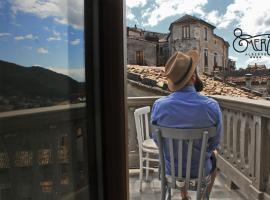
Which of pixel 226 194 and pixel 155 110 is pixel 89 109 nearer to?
pixel 155 110

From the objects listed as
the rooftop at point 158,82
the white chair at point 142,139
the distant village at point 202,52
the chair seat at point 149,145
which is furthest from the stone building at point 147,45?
the chair seat at point 149,145

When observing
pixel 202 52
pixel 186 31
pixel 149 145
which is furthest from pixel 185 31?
pixel 149 145

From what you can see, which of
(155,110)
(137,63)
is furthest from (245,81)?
(155,110)

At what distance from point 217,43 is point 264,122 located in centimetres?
174

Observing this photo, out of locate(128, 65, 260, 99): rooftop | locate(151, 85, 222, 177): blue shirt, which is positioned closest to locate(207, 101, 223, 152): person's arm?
locate(151, 85, 222, 177): blue shirt

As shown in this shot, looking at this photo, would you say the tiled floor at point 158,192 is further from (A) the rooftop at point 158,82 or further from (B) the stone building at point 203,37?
(B) the stone building at point 203,37

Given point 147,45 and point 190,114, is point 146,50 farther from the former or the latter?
point 190,114

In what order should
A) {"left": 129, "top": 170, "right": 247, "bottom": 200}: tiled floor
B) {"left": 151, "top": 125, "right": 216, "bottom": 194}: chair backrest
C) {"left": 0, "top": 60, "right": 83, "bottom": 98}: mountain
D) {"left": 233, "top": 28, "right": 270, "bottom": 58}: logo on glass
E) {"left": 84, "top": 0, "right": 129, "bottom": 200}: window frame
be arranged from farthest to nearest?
{"left": 233, "top": 28, "right": 270, "bottom": 58}: logo on glass, {"left": 129, "top": 170, "right": 247, "bottom": 200}: tiled floor, {"left": 151, "top": 125, "right": 216, "bottom": 194}: chair backrest, {"left": 84, "top": 0, "right": 129, "bottom": 200}: window frame, {"left": 0, "top": 60, "right": 83, "bottom": 98}: mountain

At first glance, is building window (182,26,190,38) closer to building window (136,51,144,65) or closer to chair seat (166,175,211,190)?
building window (136,51,144,65)

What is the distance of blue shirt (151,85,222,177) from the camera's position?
75.4 inches

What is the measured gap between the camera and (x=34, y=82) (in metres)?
0.79

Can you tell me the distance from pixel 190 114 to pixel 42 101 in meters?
1.25

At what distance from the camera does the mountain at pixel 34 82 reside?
69 centimetres

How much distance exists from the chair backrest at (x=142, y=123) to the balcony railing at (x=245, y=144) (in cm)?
32
